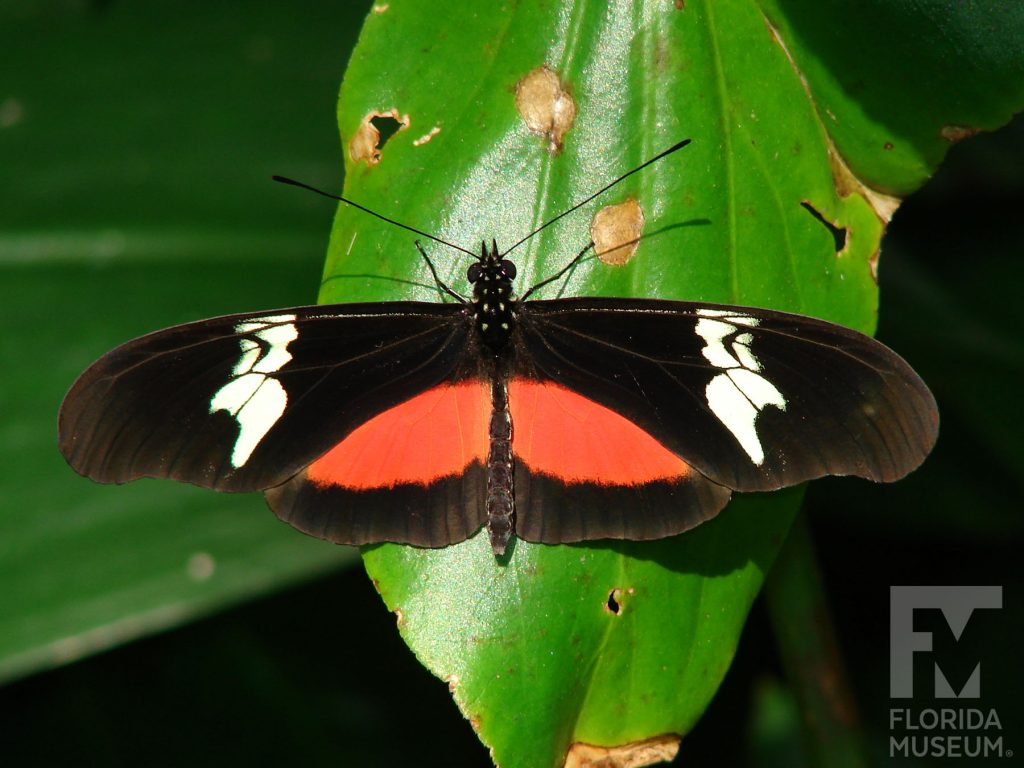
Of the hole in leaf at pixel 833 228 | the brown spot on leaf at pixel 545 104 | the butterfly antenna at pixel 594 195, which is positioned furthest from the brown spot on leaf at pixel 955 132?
the brown spot on leaf at pixel 545 104

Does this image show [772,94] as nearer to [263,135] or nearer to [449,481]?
[449,481]

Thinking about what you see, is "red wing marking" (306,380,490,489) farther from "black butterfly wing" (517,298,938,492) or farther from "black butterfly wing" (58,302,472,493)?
"black butterfly wing" (517,298,938,492)

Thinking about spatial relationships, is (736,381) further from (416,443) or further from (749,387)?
(416,443)

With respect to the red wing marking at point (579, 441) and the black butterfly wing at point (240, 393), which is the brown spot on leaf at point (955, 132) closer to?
the red wing marking at point (579, 441)

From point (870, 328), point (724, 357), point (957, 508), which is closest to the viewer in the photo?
point (724, 357)

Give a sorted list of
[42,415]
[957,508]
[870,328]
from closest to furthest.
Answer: [870,328] → [42,415] → [957,508]

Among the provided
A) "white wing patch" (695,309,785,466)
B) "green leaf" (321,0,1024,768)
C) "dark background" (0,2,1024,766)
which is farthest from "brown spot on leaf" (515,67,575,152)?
"dark background" (0,2,1024,766)

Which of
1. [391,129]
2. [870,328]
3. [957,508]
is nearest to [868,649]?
[957,508]
